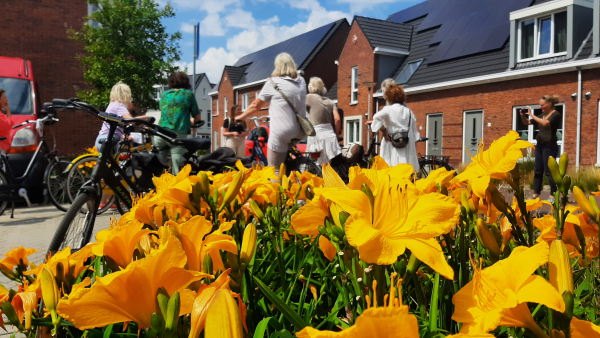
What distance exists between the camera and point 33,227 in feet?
17.3

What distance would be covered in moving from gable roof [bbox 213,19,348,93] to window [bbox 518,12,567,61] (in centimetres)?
1518

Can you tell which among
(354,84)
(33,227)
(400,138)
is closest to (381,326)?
(400,138)

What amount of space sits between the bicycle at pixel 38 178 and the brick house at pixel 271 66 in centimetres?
1769

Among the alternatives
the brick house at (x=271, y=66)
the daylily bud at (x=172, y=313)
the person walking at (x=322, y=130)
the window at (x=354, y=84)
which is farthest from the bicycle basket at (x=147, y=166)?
the brick house at (x=271, y=66)

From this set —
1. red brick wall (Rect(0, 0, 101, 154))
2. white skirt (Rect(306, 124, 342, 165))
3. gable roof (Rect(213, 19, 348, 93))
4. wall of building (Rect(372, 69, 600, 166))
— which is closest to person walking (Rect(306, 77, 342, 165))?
white skirt (Rect(306, 124, 342, 165))

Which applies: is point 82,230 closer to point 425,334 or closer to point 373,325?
point 425,334

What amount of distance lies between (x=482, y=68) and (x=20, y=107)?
14421 mm

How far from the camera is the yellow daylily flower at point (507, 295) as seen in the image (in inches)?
18.7

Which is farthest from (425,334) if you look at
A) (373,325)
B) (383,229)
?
(373,325)

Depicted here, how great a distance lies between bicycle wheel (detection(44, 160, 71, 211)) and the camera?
20.3 feet

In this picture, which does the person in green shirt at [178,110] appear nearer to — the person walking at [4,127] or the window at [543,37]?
the person walking at [4,127]

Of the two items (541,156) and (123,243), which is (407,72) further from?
(123,243)

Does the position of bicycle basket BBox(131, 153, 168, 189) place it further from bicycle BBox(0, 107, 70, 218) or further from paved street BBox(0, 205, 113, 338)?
bicycle BBox(0, 107, 70, 218)

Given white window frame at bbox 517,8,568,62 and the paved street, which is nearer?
the paved street
